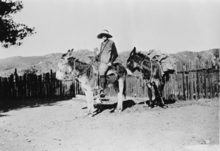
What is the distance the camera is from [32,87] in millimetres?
19094

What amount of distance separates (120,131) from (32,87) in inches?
526

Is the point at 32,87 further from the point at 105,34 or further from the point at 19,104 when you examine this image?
the point at 105,34

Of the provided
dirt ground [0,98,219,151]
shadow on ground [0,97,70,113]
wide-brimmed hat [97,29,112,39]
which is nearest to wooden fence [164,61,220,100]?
dirt ground [0,98,219,151]

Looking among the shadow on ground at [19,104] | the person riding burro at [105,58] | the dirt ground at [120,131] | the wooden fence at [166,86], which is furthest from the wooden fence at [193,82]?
the shadow on ground at [19,104]

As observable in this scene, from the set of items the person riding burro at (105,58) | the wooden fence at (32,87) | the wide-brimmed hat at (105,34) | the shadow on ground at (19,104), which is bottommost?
the shadow on ground at (19,104)

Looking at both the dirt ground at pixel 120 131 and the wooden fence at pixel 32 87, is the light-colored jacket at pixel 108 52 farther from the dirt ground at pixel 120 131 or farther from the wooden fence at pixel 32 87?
the wooden fence at pixel 32 87

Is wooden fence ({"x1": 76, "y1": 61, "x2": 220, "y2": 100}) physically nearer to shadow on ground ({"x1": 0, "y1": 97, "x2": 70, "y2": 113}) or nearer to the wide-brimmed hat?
the wide-brimmed hat

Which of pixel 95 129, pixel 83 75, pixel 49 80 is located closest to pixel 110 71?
pixel 83 75

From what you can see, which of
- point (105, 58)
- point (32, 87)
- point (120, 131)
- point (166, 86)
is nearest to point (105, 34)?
point (105, 58)

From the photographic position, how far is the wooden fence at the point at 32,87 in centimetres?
1880

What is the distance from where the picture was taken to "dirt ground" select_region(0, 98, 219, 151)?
5855 mm

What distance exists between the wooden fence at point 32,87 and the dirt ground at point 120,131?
7.94 metres

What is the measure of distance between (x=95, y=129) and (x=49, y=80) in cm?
1180

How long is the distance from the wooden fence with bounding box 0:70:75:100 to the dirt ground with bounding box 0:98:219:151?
7944 mm
